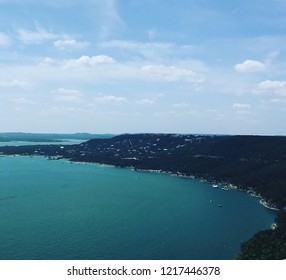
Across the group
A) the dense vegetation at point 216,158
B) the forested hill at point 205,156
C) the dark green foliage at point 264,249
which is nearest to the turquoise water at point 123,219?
the dense vegetation at point 216,158

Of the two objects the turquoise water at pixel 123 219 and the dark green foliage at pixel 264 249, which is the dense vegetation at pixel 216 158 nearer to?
the dark green foliage at pixel 264 249

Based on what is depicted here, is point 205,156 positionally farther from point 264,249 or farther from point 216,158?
point 264,249

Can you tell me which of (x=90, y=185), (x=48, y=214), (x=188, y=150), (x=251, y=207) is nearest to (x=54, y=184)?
(x=90, y=185)

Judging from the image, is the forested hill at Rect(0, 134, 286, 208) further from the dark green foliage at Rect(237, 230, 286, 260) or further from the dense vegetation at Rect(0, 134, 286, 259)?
the dark green foliage at Rect(237, 230, 286, 260)

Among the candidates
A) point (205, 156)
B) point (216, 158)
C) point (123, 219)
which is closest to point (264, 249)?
point (123, 219)

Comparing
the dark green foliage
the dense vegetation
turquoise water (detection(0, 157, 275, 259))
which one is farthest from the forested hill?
the dark green foliage

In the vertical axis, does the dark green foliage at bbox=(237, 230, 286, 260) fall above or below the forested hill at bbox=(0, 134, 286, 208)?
below
